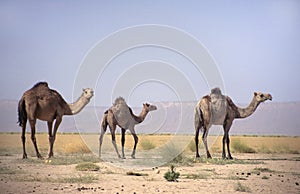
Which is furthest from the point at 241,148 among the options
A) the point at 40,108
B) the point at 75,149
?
the point at 40,108

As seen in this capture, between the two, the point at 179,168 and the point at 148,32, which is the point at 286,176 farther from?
the point at 148,32

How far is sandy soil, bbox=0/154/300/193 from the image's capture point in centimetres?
1098

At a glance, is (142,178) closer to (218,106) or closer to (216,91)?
(218,106)

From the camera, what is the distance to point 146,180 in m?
12.6

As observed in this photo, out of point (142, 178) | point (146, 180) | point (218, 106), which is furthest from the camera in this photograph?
point (218, 106)

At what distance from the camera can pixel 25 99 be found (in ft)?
59.8

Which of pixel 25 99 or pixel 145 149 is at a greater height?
pixel 25 99

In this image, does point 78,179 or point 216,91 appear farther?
point 216,91

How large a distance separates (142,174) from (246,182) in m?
3.22

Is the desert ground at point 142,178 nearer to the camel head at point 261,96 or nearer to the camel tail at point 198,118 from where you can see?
→ the camel tail at point 198,118

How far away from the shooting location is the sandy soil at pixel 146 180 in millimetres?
10977

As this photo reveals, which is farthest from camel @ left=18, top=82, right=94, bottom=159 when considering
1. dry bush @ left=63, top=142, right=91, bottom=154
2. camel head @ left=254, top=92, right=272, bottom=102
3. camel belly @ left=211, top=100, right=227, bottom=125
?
camel head @ left=254, top=92, right=272, bottom=102

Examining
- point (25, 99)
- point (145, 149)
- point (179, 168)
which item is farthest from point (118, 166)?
point (145, 149)

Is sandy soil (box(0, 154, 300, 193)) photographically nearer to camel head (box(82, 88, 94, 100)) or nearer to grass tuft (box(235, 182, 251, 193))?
grass tuft (box(235, 182, 251, 193))
